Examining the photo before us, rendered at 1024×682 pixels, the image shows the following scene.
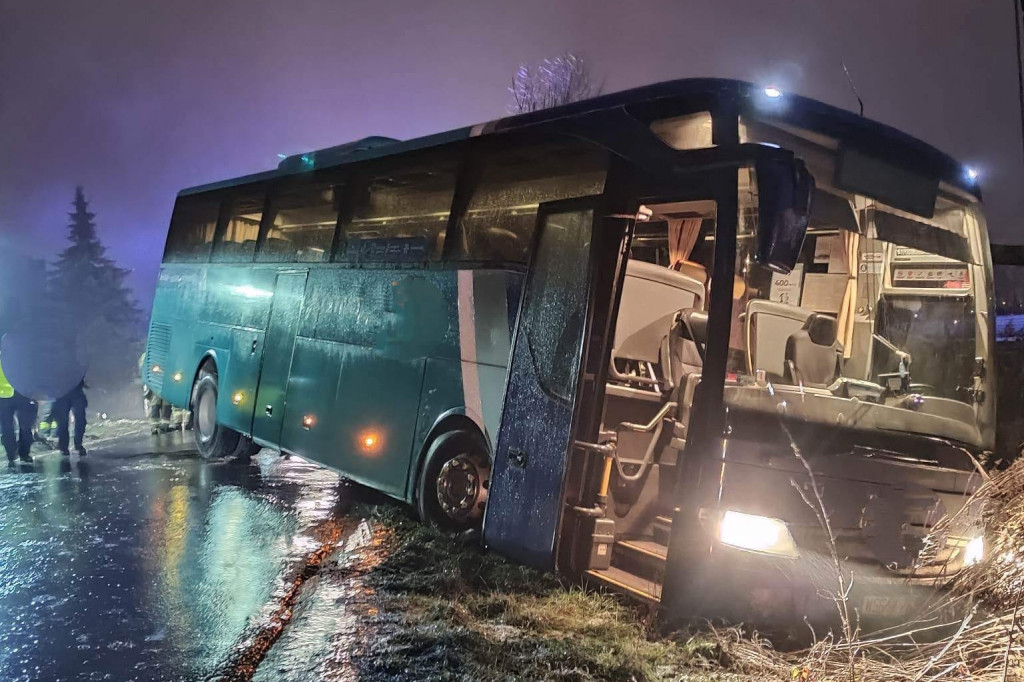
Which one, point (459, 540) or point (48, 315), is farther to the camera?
point (48, 315)

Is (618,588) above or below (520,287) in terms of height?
below

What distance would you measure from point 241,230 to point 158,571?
563 centimetres

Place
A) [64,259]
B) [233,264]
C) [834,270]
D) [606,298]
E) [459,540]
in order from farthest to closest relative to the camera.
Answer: [64,259], [233,264], [459,540], [834,270], [606,298]

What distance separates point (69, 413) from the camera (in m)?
10.4

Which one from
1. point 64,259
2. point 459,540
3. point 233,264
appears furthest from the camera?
point 64,259

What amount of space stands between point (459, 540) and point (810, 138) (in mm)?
3959

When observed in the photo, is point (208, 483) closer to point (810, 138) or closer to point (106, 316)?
point (810, 138)

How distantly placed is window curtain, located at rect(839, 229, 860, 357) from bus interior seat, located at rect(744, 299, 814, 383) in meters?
0.25

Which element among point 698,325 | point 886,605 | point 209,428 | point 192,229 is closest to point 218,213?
point 192,229

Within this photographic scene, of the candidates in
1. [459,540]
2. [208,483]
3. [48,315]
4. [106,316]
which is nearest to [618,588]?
[459,540]

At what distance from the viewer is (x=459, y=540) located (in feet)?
19.6

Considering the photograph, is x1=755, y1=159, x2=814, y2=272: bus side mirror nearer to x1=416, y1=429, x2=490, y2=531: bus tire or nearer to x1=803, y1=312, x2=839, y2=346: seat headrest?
x1=803, y1=312, x2=839, y2=346: seat headrest

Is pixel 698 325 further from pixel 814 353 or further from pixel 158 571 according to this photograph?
pixel 158 571

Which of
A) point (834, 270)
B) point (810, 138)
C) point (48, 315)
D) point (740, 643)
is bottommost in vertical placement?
point (740, 643)
